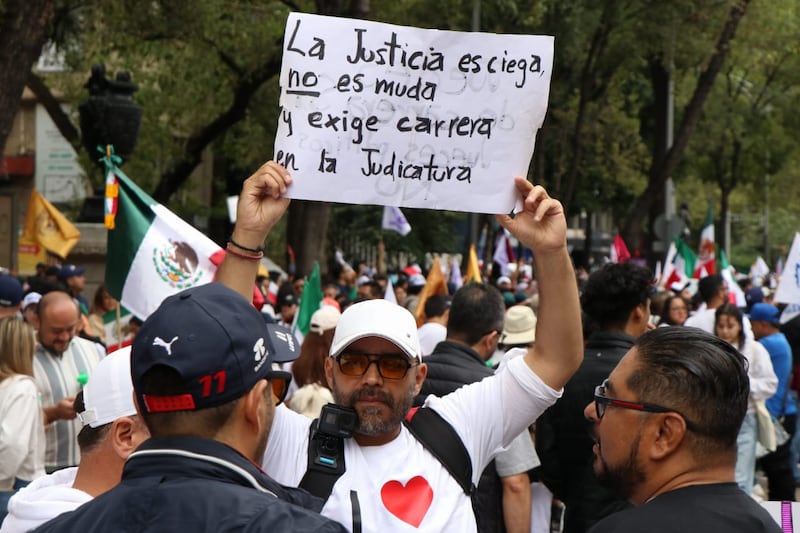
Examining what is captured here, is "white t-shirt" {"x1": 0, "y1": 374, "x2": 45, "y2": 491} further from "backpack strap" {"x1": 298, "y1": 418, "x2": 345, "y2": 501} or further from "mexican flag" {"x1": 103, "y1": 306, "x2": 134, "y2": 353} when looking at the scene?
"backpack strap" {"x1": 298, "y1": 418, "x2": 345, "y2": 501}

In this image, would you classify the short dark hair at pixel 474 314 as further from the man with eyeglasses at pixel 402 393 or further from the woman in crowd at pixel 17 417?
the woman in crowd at pixel 17 417

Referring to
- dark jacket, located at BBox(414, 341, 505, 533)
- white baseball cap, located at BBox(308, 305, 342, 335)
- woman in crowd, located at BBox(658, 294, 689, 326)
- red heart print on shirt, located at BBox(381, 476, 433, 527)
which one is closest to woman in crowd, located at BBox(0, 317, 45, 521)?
white baseball cap, located at BBox(308, 305, 342, 335)

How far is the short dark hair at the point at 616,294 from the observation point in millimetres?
5211

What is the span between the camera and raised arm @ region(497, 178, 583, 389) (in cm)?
383

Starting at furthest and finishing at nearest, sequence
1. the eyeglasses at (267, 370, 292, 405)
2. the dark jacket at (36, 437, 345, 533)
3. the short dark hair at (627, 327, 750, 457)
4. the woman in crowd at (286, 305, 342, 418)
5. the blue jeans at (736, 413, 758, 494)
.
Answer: the blue jeans at (736, 413, 758, 494), the woman in crowd at (286, 305, 342, 418), the eyeglasses at (267, 370, 292, 405), the short dark hair at (627, 327, 750, 457), the dark jacket at (36, 437, 345, 533)

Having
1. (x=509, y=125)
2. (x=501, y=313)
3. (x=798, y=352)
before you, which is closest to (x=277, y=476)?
(x=509, y=125)

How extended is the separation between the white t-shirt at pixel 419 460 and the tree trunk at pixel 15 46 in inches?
263

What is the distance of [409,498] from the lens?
11.6 ft

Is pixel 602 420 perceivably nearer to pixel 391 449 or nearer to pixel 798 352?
pixel 391 449

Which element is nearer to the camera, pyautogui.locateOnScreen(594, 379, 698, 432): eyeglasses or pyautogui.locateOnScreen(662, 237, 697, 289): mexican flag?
pyautogui.locateOnScreen(594, 379, 698, 432): eyeglasses

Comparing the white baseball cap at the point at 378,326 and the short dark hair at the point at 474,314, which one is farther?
the short dark hair at the point at 474,314

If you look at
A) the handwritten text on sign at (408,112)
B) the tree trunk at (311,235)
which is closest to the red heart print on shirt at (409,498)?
the handwritten text on sign at (408,112)

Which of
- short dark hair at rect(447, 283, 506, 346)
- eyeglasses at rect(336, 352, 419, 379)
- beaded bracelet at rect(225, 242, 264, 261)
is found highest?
beaded bracelet at rect(225, 242, 264, 261)

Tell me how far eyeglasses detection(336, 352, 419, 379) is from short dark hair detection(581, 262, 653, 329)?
66.8 inches
